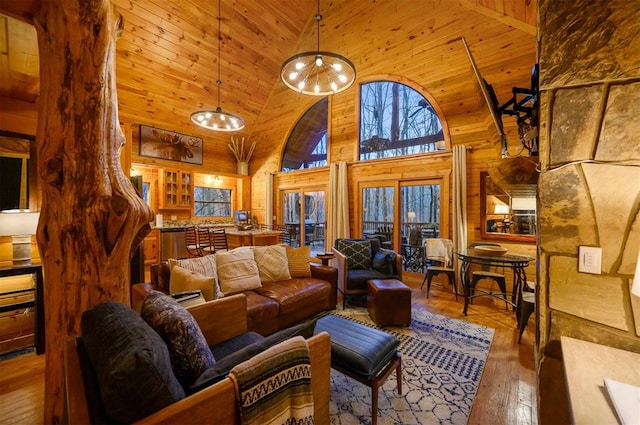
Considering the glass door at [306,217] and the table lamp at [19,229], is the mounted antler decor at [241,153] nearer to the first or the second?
the glass door at [306,217]

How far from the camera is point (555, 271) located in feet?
4.15

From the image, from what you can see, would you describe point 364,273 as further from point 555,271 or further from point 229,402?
point 229,402

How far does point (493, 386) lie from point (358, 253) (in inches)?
85.5

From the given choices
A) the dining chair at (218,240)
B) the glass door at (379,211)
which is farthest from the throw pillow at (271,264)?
the glass door at (379,211)

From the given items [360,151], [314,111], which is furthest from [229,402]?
[314,111]

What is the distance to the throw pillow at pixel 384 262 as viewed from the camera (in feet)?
12.1

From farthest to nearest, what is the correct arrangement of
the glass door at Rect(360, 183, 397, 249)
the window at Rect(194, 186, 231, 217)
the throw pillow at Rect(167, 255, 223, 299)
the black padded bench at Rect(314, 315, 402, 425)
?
the window at Rect(194, 186, 231, 217), the glass door at Rect(360, 183, 397, 249), the throw pillow at Rect(167, 255, 223, 299), the black padded bench at Rect(314, 315, 402, 425)

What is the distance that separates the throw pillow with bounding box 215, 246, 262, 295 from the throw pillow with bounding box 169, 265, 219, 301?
0.44 metres

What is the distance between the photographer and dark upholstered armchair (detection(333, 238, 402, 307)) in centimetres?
349

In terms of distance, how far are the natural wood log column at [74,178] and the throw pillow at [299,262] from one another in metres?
2.09

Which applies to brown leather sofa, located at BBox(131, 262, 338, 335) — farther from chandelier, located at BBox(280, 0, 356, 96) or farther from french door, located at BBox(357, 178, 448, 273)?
chandelier, located at BBox(280, 0, 356, 96)

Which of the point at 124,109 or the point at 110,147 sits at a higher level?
the point at 124,109

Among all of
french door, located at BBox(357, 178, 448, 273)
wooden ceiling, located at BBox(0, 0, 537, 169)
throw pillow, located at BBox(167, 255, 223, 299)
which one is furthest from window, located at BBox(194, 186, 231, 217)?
throw pillow, located at BBox(167, 255, 223, 299)

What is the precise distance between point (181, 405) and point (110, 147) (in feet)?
4.74
